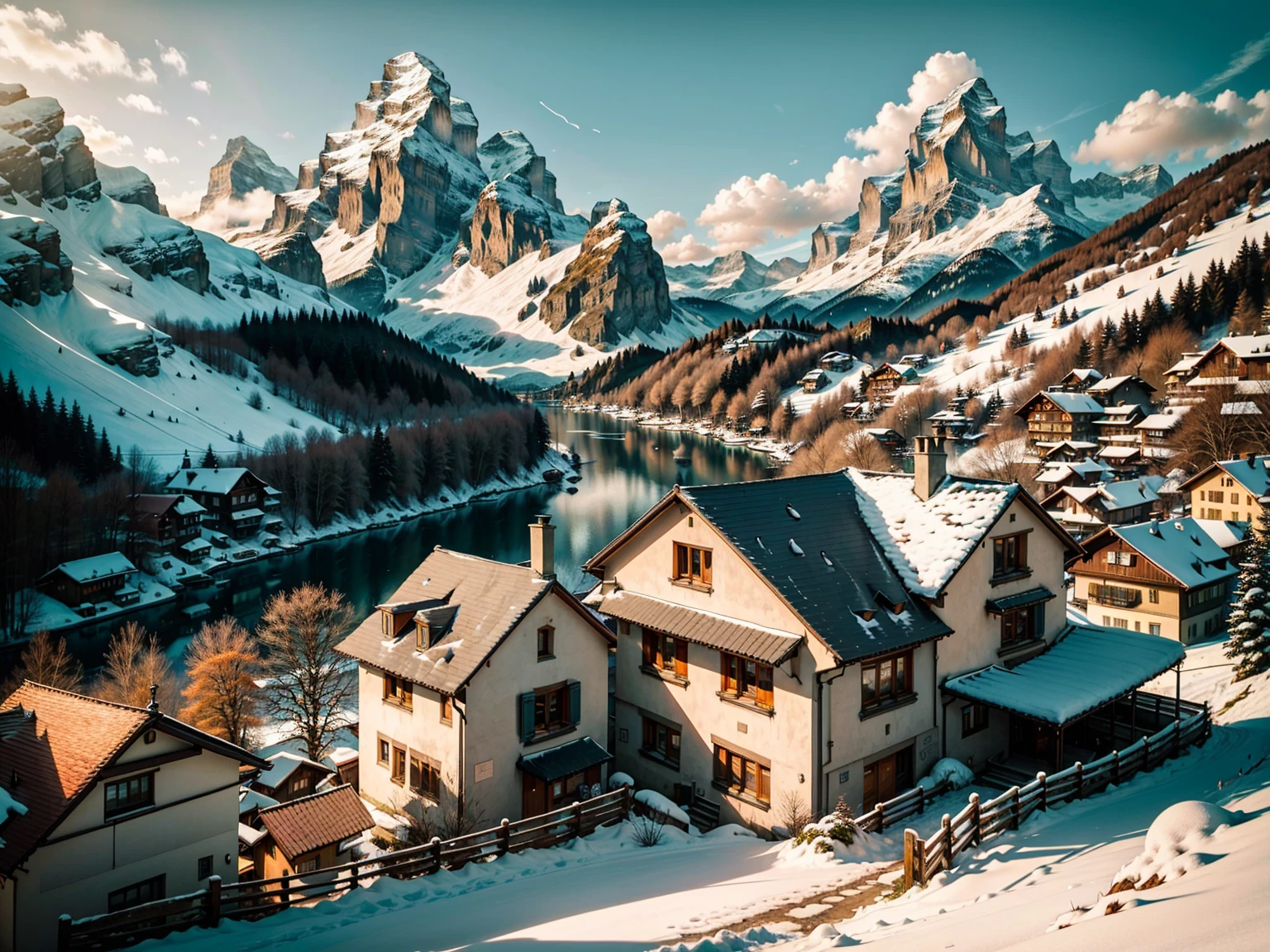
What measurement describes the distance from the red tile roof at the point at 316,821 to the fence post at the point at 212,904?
8741 mm

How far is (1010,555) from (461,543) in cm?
7067

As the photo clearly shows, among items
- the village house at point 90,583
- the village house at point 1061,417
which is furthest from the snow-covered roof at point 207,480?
the village house at point 1061,417

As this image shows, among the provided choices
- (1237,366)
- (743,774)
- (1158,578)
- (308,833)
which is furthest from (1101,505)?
(308,833)

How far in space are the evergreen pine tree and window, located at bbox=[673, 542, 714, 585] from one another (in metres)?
25.8

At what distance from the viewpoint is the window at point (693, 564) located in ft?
81.2

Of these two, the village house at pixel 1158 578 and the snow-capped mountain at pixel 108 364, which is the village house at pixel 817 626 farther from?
the snow-capped mountain at pixel 108 364

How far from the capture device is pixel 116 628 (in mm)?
61750

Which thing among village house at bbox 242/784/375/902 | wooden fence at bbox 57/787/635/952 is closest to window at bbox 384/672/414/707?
village house at bbox 242/784/375/902

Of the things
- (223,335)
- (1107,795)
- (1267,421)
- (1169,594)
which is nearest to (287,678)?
(1107,795)

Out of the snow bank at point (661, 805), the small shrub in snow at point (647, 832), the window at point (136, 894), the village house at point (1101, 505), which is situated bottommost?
the window at point (136, 894)

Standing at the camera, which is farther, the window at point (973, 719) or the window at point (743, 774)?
the window at point (973, 719)

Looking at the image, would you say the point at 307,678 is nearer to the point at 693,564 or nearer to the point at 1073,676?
the point at 693,564

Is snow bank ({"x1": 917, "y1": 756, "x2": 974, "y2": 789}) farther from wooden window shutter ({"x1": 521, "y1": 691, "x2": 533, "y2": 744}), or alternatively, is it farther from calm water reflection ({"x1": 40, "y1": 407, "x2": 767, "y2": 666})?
calm water reflection ({"x1": 40, "y1": 407, "x2": 767, "y2": 666})

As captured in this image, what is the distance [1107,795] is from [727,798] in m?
10.1
